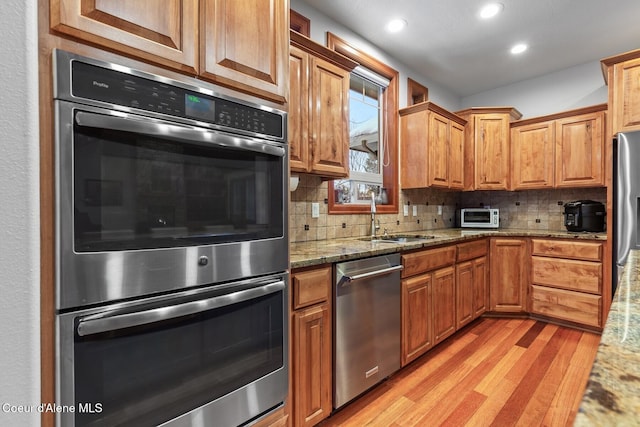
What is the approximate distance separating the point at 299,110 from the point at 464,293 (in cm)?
225

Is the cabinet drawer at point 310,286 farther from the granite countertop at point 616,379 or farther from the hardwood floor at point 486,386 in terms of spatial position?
the granite countertop at point 616,379

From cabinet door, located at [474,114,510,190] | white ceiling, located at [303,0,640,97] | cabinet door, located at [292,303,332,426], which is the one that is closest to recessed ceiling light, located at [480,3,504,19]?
white ceiling, located at [303,0,640,97]

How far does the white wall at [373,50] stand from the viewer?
2.45 metres

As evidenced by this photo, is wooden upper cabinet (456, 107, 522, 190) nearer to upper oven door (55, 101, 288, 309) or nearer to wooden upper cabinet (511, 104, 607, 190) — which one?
wooden upper cabinet (511, 104, 607, 190)

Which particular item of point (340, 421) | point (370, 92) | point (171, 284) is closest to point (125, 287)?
point (171, 284)

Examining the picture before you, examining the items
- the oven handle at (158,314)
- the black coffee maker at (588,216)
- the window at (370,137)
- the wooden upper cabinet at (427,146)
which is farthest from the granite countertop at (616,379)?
the black coffee maker at (588,216)

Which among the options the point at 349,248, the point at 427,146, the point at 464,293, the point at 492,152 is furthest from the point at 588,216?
the point at 349,248

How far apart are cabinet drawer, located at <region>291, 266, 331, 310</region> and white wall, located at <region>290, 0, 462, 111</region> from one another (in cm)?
192

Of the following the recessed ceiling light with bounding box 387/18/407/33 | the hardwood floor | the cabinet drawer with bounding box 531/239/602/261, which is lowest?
the hardwood floor

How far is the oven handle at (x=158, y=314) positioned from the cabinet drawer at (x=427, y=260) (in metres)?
1.27

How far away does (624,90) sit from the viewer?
2643 mm

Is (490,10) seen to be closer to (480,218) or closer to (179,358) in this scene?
(480,218)

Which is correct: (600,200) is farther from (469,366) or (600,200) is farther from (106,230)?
(106,230)

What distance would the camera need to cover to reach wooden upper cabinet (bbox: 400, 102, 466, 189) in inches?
125
